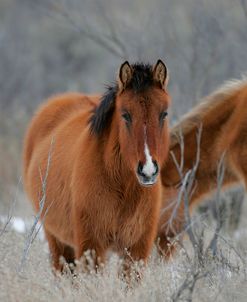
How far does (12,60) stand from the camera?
20750mm

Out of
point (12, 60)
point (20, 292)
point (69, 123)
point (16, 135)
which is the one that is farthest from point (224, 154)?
point (12, 60)

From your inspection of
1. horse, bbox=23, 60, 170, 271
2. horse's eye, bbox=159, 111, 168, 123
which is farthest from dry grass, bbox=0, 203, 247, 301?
horse's eye, bbox=159, 111, 168, 123

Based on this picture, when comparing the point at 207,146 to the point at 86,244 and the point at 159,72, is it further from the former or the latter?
the point at 86,244

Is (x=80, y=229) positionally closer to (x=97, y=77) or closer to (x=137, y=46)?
(x=137, y=46)

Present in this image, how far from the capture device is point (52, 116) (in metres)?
7.39

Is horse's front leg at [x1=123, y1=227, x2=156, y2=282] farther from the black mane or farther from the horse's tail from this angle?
the horse's tail

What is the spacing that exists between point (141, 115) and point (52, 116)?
2.24 m

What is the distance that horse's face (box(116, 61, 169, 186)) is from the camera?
514 centimetres

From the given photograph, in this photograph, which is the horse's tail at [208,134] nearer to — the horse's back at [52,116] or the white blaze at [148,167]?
the horse's back at [52,116]

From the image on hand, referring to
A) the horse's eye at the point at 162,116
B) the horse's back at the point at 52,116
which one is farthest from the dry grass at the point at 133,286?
the horse's back at the point at 52,116

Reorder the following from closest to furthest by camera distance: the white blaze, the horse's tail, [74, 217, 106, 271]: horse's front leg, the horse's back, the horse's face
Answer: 1. the white blaze
2. the horse's face
3. [74, 217, 106, 271]: horse's front leg
4. the horse's back
5. the horse's tail

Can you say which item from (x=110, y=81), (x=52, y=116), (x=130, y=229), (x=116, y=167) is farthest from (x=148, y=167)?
(x=110, y=81)

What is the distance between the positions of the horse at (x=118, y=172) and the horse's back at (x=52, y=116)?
37.5 inches

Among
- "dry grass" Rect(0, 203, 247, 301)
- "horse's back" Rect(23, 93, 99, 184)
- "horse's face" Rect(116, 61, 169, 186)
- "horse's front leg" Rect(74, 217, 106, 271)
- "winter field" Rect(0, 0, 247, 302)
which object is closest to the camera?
"dry grass" Rect(0, 203, 247, 301)
